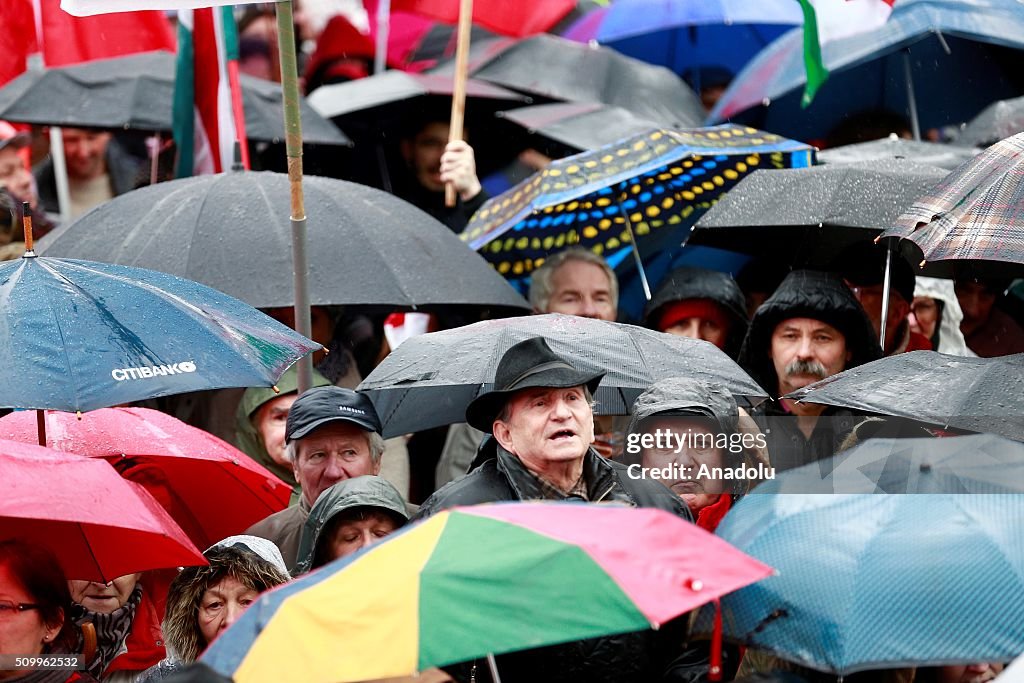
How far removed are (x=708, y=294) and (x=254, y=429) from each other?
2.04 metres

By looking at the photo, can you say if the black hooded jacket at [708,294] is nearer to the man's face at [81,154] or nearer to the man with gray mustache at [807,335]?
the man with gray mustache at [807,335]

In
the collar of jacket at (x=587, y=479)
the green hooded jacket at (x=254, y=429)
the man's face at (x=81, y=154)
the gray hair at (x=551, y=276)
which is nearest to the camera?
the collar of jacket at (x=587, y=479)

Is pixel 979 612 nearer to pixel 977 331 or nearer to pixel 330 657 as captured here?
pixel 330 657

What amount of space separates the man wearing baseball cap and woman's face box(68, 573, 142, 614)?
52cm

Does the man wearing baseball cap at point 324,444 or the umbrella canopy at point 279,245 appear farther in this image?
the umbrella canopy at point 279,245

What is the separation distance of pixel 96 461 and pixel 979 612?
2646 millimetres

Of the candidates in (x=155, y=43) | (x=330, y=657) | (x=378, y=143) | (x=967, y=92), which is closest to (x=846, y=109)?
(x=967, y=92)

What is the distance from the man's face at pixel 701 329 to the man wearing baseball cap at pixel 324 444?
1.78m

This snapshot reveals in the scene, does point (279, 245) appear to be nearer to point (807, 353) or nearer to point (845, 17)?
point (807, 353)

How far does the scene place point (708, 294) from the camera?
818 cm

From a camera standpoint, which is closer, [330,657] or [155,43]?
[330,657]

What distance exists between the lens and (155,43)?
9.52m

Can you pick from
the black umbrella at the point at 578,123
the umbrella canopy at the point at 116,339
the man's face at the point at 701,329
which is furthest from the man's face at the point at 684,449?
the black umbrella at the point at 578,123

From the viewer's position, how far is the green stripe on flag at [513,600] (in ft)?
13.6
